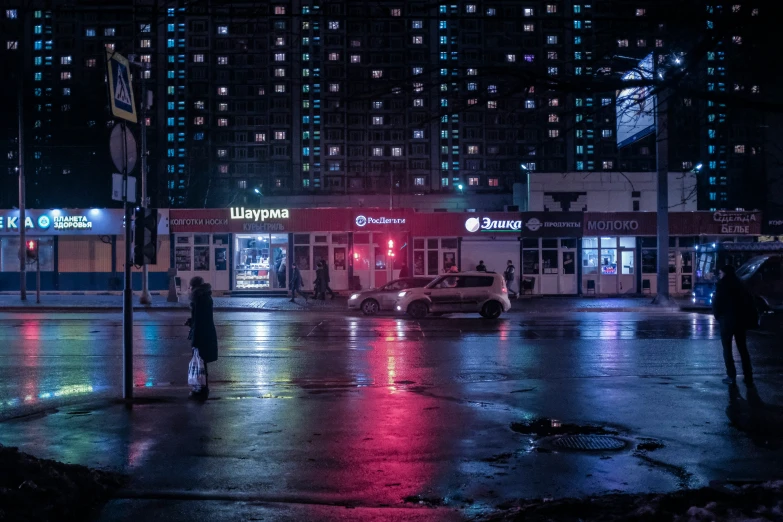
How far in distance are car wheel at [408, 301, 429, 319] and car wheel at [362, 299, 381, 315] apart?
178 cm

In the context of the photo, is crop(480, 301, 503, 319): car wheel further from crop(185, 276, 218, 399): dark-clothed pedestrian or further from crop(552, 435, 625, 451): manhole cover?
crop(552, 435, 625, 451): manhole cover

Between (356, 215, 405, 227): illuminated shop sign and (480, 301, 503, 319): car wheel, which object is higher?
(356, 215, 405, 227): illuminated shop sign

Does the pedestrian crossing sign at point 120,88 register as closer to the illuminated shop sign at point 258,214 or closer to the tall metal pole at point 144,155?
the tall metal pole at point 144,155

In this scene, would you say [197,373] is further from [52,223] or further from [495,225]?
[52,223]

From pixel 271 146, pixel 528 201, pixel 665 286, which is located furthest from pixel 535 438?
pixel 271 146

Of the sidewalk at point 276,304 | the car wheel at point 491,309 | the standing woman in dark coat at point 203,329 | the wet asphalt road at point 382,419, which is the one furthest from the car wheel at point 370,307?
the standing woman in dark coat at point 203,329

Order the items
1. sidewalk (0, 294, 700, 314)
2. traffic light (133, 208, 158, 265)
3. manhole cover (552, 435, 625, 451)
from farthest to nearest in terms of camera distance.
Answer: sidewalk (0, 294, 700, 314), traffic light (133, 208, 158, 265), manhole cover (552, 435, 625, 451)

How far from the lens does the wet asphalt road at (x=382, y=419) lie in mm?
6457

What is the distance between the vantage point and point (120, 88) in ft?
34.1

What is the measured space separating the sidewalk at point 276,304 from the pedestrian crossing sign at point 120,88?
62.5 ft

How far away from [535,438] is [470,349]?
8032 mm

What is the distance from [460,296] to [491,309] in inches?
45.3

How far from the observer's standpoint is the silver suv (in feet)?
80.6

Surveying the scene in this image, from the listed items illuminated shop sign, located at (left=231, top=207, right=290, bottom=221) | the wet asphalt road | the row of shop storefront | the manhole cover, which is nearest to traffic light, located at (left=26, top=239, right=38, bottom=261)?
the row of shop storefront
